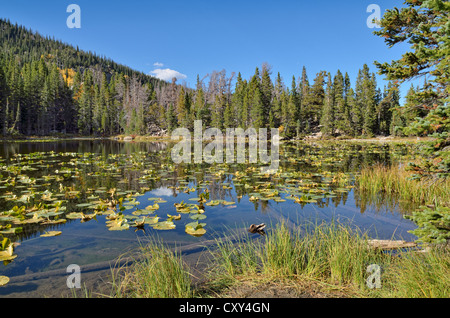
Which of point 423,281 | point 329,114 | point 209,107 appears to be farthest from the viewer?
point 209,107

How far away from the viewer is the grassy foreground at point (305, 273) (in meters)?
2.84

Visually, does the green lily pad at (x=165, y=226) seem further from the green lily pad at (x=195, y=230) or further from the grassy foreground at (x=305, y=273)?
the grassy foreground at (x=305, y=273)

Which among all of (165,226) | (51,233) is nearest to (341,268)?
(165,226)

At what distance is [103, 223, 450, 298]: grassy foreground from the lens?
2844mm

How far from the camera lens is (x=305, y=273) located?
3.48 metres

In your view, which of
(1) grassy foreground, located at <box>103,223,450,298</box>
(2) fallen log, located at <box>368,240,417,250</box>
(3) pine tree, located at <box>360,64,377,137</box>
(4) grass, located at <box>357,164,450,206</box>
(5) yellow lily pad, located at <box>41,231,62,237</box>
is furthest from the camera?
(3) pine tree, located at <box>360,64,377,137</box>

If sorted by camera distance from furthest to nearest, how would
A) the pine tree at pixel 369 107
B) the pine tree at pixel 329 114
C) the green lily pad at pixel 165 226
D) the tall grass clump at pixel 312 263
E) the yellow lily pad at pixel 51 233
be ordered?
the pine tree at pixel 329 114 → the pine tree at pixel 369 107 → the green lily pad at pixel 165 226 → the yellow lily pad at pixel 51 233 → the tall grass clump at pixel 312 263

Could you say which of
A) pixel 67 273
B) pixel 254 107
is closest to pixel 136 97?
pixel 254 107

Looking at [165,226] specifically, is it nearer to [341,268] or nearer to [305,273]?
[305,273]

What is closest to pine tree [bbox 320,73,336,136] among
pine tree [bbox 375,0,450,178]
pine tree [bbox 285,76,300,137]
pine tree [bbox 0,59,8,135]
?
pine tree [bbox 285,76,300,137]

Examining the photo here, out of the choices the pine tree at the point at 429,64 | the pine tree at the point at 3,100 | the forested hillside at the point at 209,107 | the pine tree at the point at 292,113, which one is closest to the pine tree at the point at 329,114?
the forested hillside at the point at 209,107

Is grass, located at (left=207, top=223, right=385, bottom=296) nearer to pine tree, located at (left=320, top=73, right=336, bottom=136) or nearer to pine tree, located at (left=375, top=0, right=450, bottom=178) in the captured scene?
pine tree, located at (left=375, top=0, right=450, bottom=178)

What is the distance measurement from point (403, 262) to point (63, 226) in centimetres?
706

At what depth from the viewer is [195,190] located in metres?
9.72
